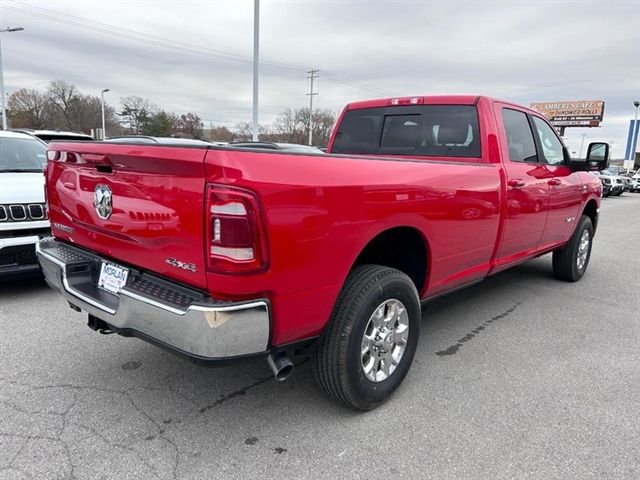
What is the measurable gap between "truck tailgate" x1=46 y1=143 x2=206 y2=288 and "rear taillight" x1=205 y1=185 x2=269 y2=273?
62 millimetres

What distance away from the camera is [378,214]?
101 inches

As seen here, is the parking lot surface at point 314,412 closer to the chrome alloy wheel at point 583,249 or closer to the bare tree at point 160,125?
the chrome alloy wheel at point 583,249

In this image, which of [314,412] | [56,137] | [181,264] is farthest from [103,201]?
[56,137]

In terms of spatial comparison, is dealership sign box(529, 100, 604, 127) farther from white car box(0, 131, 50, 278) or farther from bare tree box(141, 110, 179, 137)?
white car box(0, 131, 50, 278)

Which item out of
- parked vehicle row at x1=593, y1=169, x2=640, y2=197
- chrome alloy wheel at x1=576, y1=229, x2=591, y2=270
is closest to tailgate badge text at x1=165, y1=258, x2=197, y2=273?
chrome alloy wheel at x1=576, y1=229, x2=591, y2=270

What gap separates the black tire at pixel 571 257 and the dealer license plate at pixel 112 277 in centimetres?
519

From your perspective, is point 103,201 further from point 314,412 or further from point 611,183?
point 611,183

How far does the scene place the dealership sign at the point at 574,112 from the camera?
55.9 metres

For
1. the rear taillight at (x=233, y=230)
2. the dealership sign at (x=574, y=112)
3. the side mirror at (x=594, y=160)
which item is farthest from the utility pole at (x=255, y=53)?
the dealership sign at (x=574, y=112)

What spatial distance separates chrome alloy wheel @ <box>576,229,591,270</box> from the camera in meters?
5.88

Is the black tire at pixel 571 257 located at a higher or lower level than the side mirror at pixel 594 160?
lower

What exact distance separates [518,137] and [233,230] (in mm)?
3292

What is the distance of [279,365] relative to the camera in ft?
7.53

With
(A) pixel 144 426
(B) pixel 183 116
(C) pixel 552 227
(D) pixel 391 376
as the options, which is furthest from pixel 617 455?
(B) pixel 183 116
